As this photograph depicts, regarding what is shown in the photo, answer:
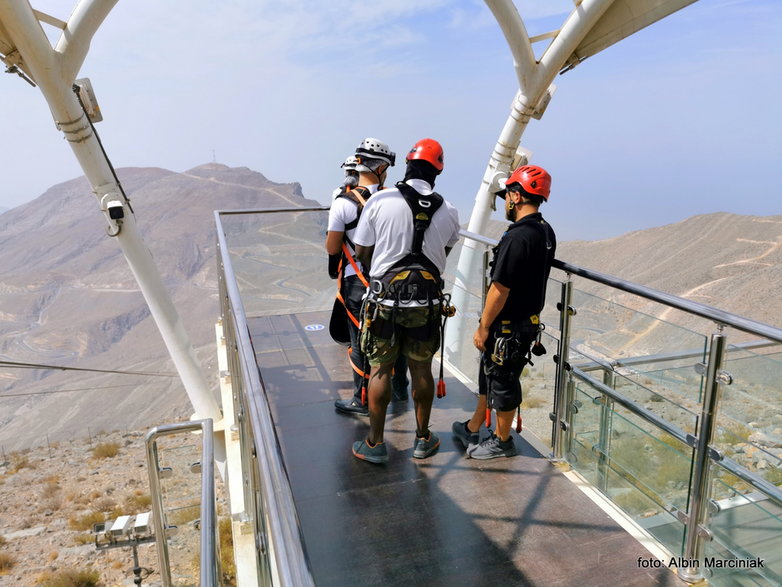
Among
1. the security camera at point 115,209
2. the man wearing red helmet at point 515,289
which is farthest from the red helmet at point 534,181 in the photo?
the security camera at point 115,209

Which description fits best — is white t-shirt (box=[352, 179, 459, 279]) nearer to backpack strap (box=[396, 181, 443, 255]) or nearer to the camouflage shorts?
backpack strap (box=[396, 181, 443, 255])

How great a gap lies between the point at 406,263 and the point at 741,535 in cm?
212

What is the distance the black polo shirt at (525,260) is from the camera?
3227mm

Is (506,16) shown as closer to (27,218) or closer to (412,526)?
(412,526)

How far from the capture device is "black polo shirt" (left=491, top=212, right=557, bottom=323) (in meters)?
Result: 3.23

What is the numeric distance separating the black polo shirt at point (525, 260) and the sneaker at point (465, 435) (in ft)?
3.50

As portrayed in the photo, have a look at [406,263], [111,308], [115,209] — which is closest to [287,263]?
[115,209]

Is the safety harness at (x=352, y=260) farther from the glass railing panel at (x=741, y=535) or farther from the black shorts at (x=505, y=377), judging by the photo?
the glass railing panel at (x=741, y=535)

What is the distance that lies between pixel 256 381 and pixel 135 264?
8.20 m

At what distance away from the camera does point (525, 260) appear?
10.6ft

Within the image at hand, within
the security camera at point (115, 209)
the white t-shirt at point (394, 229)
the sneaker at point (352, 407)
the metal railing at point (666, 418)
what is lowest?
the sneaker at point (352, 407)

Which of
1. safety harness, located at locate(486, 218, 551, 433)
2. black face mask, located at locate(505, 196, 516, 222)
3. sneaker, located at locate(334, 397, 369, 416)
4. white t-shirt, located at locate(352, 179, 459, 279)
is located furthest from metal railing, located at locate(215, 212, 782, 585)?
sneaker, located at locate(334, 397, 369, 416)

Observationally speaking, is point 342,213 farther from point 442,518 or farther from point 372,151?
point 442,518

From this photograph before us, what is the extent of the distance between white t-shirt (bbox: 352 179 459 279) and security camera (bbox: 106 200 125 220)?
20.5ft
